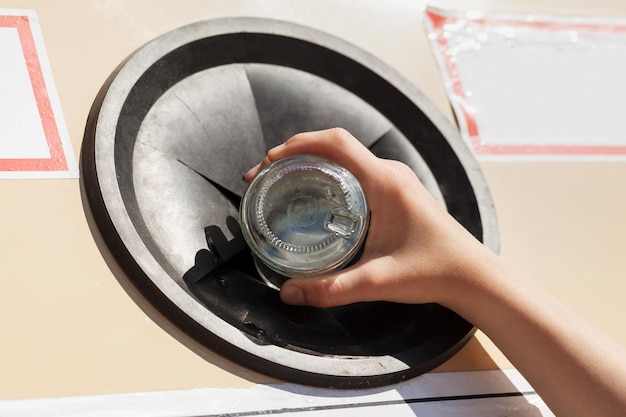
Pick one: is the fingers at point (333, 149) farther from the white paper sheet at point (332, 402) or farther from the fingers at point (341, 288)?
the white paper sheet at point (332, 402)

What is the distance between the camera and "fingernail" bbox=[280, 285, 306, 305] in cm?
84

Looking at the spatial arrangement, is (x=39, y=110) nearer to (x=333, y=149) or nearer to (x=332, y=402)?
(x=333, y=149)

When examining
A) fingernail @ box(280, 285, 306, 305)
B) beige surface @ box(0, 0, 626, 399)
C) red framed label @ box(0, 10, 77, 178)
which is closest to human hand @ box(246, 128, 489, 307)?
fingernail @ box(280, 285, 306, 305)

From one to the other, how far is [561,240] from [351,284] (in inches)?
14.9

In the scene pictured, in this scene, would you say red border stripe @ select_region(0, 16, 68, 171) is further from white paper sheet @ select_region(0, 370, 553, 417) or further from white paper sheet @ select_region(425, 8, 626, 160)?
white paper sheet @ select_region(425, 8, 626, 160)

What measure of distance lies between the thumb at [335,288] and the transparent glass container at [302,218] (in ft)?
0.08

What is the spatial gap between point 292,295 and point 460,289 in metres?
0.18

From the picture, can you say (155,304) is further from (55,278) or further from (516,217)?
(516,217)

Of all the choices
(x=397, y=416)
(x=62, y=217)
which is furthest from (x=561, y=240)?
(x=62, y=217)

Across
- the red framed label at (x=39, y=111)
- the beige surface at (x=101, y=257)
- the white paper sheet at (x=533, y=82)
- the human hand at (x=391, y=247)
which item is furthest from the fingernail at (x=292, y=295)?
the white paper sheet at (x=533, y=82)

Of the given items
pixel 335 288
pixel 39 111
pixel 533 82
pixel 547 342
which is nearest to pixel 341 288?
pixel 335 288

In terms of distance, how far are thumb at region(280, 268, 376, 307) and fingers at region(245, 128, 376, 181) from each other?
0.12 m

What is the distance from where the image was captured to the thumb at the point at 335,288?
31.9 inches

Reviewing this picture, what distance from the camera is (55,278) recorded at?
76 cm
